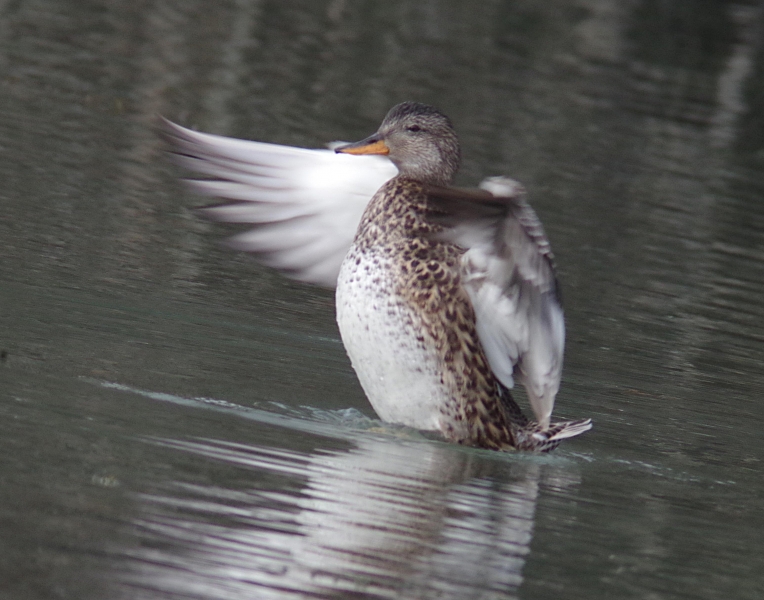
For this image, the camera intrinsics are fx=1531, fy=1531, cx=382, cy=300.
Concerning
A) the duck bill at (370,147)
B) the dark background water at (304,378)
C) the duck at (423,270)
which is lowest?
the dark background water at (304,378)

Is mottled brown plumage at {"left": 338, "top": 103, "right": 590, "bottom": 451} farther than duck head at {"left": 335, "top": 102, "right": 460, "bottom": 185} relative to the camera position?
No

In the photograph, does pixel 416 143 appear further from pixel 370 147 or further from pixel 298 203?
pixel 298 203

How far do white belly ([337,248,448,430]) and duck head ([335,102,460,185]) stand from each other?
598 millimetres

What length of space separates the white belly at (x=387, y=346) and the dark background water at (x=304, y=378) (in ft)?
0.53

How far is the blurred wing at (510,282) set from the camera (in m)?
5.29

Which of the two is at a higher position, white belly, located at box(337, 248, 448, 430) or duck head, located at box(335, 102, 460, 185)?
duck head, located at box(335, 102, 460, 185)

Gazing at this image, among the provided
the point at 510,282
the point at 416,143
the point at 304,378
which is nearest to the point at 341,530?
the point at 510,282

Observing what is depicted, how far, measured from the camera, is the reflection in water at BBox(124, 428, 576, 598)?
4000 mm

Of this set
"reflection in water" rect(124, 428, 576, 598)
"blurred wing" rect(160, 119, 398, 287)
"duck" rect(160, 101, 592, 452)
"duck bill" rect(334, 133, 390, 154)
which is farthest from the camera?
"blurred wing" rect(160, 119, 398, 287)

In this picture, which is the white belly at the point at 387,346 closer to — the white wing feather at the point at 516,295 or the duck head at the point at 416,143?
the white wing feather at the point at 516,295

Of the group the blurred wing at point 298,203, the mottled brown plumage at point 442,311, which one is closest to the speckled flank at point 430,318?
the mottled brown plumage at point 442,311

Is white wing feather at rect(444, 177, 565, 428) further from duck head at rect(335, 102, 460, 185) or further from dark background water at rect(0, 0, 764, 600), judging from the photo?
duck head at rect(335, 102, 460, 185)

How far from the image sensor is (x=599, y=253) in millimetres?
11109

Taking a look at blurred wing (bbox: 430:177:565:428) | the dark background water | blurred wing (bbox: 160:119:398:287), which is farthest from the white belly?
blurred wing (bbox: 160:119:398:287)
